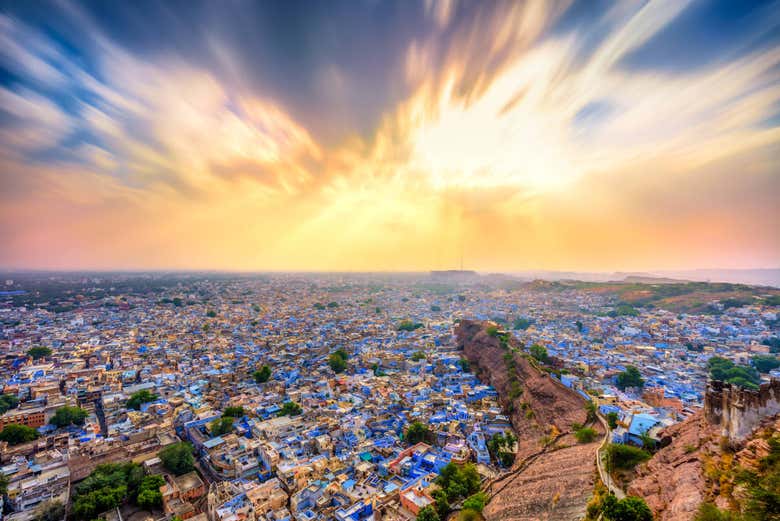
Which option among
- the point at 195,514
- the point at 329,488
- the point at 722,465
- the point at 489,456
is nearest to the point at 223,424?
the point at 195,514

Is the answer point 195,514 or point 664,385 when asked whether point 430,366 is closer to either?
point 664,385

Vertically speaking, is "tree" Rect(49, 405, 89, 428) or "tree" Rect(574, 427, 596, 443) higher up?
"tree" Rect(574, 427, 596, 443)

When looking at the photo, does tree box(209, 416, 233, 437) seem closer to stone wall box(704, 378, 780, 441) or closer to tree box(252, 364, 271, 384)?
tree box(252, 364, 271, 384)

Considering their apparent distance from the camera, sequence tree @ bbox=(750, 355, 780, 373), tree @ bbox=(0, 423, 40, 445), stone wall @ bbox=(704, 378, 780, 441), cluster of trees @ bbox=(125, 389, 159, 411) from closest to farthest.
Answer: stone wall @ bbox=(704, 378, 780, 441), tree @ bbox=(0, 423, 40, 445), cluster of trees @ bbox=(125, 389, 159, 411), tree @ bbox=(750, 355, 780, 373)

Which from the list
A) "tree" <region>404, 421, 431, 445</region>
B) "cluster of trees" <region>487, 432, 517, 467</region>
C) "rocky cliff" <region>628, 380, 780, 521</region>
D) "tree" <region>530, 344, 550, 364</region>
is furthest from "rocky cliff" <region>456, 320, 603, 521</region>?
"tree" <region>404, 421, 431, 445</region>

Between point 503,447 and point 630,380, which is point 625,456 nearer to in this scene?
point 503,447

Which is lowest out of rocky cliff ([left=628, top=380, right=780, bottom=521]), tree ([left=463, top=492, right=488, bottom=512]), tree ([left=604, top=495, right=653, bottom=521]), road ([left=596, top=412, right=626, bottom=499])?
tree ([left=463, top=492, right=488, bottom=512])
